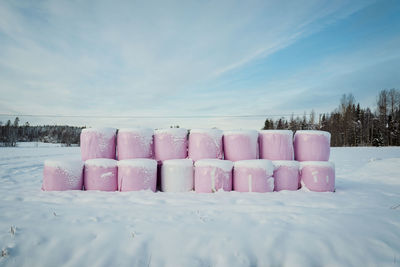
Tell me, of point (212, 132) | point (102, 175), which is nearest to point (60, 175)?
point (102, 175)

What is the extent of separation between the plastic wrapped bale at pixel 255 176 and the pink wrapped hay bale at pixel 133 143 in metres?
1.52

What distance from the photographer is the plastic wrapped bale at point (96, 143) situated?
363cm

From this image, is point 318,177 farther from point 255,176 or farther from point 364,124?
point 364,124

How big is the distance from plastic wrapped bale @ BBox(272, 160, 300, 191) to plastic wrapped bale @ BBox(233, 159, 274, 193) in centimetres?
17

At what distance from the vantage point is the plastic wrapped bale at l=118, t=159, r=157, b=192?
3.27m

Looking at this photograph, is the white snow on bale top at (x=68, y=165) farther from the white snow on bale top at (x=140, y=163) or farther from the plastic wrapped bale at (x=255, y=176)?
the plastic wrapped bale at (x=255, y=176)

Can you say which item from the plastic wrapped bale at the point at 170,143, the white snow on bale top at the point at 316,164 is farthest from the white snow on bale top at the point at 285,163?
the plastic wrapped bale at the point at 170,143

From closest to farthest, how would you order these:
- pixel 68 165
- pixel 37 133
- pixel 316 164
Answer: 1. pixel 68 165
2. pixel 316 164
3. pixel 37 133

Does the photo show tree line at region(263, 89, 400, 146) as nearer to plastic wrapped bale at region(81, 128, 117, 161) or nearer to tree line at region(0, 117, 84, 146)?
plastic wrapped bale at region(81, 128, 117, 161)

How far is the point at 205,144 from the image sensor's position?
3529 millimetres

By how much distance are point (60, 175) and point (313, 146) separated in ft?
12.7

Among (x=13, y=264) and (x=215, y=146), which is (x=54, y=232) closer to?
(x=13, y=264)

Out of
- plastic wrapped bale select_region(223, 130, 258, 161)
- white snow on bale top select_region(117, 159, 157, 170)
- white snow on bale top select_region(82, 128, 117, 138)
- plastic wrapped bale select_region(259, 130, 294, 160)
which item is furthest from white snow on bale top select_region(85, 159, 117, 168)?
plastic wrapped bale select_region(259, 130, 294, 160)

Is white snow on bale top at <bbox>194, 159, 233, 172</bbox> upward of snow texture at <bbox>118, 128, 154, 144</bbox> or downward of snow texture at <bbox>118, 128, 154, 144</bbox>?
downward
